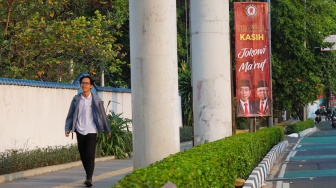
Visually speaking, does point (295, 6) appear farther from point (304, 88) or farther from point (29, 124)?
point (29, 124)

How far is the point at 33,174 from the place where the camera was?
56.9ft

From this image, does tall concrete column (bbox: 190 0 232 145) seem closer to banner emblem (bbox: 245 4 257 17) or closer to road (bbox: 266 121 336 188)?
road (bbox: 266 121 336 188)

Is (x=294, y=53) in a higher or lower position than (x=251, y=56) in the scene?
higher

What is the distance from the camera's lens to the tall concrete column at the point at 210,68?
638 inches

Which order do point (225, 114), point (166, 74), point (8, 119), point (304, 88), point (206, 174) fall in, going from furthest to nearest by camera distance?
point (304, 88) → point (8, 119) → point (225, 114) → point (166, 74) → point (206, 174)

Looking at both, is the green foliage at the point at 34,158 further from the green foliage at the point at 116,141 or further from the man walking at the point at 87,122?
the man walking at the point at 87,122

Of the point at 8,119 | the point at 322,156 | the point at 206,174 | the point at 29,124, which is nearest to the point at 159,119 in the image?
the point at 206,174

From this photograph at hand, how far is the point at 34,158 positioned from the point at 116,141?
6329 millimetres

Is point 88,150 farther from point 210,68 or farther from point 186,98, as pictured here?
point 186,98

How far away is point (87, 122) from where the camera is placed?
46.7ft

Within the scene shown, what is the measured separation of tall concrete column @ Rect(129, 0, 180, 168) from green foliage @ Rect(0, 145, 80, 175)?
6021 mm

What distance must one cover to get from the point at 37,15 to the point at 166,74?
13.3 meters

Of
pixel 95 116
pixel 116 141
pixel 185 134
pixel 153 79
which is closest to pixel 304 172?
pixel 116 141

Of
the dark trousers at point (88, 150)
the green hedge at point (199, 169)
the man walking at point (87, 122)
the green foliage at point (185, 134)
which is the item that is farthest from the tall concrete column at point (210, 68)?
the green foliage at point (185, 134)
